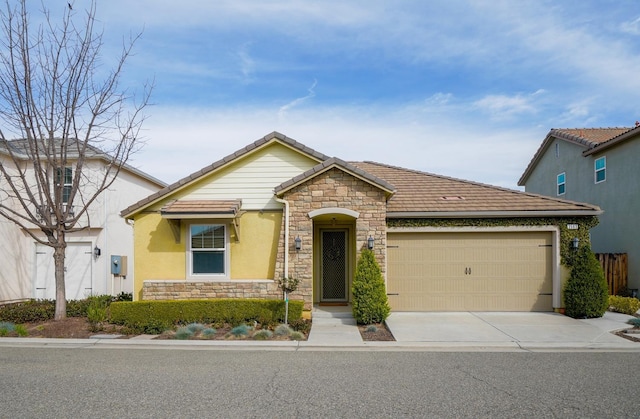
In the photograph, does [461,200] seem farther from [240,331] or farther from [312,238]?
[240,331]

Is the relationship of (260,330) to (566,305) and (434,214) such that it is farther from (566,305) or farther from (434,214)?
(566,305)

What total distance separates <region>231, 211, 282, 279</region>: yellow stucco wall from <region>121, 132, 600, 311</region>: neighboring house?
0.03 meters

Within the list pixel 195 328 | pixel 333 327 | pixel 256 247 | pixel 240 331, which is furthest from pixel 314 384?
pixel 256 247

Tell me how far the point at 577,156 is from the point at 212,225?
635 inches

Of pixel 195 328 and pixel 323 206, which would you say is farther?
pixel 323 206

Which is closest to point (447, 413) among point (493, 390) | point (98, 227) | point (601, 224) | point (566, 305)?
point (493, 390)

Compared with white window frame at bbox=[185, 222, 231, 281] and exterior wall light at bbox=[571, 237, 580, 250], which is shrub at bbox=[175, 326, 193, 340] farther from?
exterior wall light at bbox=[571, 237, 580, 250]

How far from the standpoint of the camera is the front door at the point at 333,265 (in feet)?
45.9

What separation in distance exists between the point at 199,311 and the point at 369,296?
14.3 feet

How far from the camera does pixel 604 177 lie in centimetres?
1761

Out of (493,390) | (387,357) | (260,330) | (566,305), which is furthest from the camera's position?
(566,305)

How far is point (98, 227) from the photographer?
15.8m

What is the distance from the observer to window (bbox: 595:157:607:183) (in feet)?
57.8

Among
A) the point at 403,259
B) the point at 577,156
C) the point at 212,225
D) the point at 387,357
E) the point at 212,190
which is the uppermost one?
the point at 577,156
